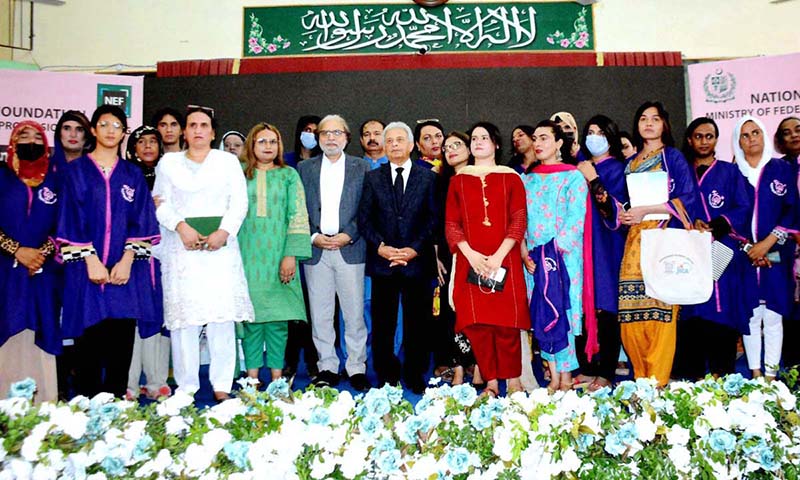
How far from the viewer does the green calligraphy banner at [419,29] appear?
23.6 ft

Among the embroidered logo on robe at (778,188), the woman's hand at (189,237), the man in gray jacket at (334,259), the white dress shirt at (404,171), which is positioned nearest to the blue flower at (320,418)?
the woman's hand at (189,237)

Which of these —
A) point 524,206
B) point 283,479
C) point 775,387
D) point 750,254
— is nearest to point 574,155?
point 524,206

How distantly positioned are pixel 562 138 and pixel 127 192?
217cm

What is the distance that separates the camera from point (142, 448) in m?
1.40

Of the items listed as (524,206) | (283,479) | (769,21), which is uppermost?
(769,21)

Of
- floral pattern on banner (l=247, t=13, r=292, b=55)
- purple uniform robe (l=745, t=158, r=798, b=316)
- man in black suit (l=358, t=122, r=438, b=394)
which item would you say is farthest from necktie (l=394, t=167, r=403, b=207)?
floral pattern on banner (l=247, t=13, r=292, b=55)

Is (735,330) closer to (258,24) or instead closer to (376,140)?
(376,140)

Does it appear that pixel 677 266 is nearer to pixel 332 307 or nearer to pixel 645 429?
pixel 332 307

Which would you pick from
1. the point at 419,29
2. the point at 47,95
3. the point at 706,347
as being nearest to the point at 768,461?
the point at 706,347

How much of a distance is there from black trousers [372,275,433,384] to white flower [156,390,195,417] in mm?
2113

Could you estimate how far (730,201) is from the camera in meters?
3.71

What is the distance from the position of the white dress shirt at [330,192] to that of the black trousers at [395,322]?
0.41 metres

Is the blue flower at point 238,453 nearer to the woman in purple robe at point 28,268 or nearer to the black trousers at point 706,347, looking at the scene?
the woman in purple robe at point 28,268

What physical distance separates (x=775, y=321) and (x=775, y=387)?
95.3 inches
